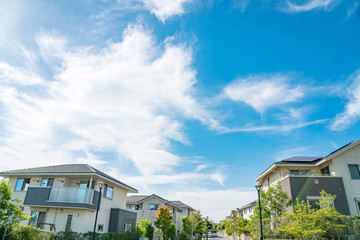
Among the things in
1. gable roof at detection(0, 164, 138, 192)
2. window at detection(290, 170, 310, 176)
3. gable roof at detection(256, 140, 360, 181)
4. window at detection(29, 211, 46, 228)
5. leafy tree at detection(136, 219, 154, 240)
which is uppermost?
gable roof at detection(256, 140, 360, 181)

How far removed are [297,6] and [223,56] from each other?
177 inches

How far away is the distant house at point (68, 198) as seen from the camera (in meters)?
17.8

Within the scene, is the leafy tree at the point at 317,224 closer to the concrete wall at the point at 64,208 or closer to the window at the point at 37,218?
the concrete wall at the point at 64,208

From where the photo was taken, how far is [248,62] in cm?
1496

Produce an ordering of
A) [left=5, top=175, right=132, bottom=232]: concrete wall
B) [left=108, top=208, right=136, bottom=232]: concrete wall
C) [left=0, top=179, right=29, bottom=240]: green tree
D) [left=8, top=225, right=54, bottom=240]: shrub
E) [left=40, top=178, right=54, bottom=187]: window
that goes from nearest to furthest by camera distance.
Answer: [left=0, top=179, right=29, bottom=240]: green tree
[left=8, top=225, right=54, bottom=240]: shrub
[left=5, top=175, right=132, bottom=232]: concrete wall
[left=40, top=178, right=54, bottom=187]: window
[left=108, top=208, right=136, bottom=232]: concrete wall

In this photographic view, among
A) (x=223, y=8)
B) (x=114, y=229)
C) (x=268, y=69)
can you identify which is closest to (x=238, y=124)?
(x=268, y=69)

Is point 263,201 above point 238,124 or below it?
below

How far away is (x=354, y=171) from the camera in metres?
19.4

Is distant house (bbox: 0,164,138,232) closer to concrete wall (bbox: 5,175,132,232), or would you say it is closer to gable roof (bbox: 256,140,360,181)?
concrete wall (bbox: 5,175,132,232)

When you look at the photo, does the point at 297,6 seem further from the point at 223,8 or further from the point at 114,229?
the point at 114,229

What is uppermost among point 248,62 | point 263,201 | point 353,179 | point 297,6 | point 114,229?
point 297,6

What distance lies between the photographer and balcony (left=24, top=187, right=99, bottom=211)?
57.4 feet

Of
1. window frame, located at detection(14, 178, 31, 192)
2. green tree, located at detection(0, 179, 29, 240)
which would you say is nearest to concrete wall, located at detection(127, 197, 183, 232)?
window frame, located at detection(14, 178, 31, 192)

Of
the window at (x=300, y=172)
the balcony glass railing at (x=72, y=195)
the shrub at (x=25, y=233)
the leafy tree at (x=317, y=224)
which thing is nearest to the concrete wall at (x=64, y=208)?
the balcony glass railing at (x=72, y=195)
